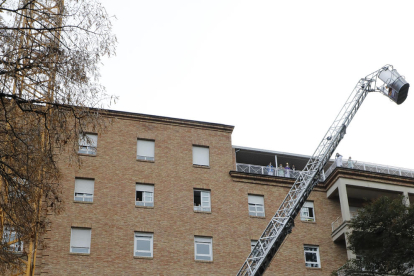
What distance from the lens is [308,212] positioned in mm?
38469

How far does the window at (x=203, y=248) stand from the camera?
1368 inches

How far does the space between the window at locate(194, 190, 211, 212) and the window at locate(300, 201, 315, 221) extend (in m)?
6.26

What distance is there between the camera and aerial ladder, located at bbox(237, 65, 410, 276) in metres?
25.9

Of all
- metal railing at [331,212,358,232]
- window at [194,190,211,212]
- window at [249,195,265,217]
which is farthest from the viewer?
metal railing at [331,212,358,232]

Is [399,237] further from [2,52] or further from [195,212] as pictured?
[2,52]

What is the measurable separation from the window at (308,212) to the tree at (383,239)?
668cm

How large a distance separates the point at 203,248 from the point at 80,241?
718cm

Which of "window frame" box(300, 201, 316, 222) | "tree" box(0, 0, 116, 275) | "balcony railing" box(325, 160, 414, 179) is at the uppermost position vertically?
"balcony railing" box(325, 160, 414, 179)

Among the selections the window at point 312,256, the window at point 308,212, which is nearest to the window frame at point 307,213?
the window at point 308,212

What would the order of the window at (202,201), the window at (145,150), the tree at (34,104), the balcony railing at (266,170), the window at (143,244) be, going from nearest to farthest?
the tree at (34,104) → the window at (143,244) → the window at (202,201) → the window at (145,150) → the balcony railing at (266,170)

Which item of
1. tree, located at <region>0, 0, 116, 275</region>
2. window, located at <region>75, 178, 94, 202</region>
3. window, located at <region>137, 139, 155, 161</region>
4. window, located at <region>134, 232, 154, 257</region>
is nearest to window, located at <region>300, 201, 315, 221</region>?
window, located at <region>134, 232, 154, 257</region>

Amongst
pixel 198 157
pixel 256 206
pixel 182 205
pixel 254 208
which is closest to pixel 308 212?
pixel 256 206

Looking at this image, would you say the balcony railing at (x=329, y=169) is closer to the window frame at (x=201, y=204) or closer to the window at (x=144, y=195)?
the window frame at (x=201, y=204)

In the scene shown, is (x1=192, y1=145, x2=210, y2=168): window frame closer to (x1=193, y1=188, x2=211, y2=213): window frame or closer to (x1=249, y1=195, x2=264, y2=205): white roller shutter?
(x1=193, y1=188, x2=211, y2=213): window frame
